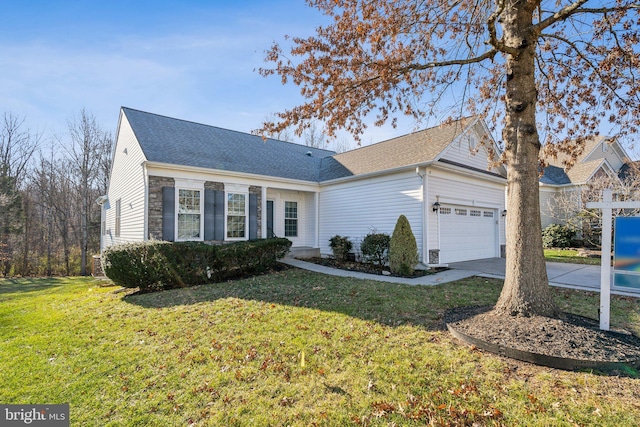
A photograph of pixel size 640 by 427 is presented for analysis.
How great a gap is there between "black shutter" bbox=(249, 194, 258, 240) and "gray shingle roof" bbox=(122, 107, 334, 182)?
1.11 m

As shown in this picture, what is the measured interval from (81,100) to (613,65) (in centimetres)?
2729

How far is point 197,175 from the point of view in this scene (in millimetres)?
10703

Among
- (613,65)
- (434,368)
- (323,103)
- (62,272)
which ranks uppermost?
(613,65)

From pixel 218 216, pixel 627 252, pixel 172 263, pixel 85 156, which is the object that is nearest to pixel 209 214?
pixel 218 216

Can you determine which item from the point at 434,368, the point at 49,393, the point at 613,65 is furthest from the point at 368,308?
the point at 613,65

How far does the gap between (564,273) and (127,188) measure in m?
16.0

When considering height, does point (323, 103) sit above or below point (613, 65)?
below

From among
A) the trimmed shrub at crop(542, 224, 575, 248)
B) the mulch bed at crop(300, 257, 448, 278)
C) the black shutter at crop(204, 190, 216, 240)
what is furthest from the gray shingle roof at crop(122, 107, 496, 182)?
the trimmed shrub at crop(542, 224, 575, 248)

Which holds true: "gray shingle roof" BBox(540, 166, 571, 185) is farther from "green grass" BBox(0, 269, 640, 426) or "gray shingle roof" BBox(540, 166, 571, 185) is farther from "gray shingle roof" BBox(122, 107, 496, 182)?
"green grass" BBox(0, 269, 640, 426)

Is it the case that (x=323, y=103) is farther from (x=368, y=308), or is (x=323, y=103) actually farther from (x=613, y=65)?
(x=613, y=65)

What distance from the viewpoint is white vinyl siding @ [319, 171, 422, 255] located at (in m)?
10.7

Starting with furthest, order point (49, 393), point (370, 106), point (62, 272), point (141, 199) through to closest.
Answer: point (62, 272)
point (141, 199)
point (370, 106)
point (49, 393)

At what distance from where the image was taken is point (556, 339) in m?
3.82

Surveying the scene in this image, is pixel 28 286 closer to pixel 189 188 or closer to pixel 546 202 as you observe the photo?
pixel 189 188
